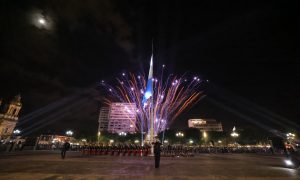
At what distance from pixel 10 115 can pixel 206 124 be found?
→ 118 m

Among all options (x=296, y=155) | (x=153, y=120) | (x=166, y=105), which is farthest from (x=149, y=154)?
(x=296, y=155)

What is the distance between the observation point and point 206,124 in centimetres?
13175

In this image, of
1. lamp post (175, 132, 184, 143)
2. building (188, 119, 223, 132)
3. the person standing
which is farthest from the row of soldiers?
building (188, 119, 223, 132)

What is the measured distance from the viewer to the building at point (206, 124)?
429ft

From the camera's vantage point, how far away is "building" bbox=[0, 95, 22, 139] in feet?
253

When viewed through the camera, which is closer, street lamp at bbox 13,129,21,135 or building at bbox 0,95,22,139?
building at bbox 0,95,22,139

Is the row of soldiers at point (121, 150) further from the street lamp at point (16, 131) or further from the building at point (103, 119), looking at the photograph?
the building at point (103, 119)

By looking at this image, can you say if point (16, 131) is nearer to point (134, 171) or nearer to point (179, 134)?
point (179, 134)

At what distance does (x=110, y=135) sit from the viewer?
101 m

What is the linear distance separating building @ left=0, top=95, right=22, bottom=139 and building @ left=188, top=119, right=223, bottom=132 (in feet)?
347

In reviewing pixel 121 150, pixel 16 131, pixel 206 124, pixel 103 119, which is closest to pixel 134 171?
pixel 121 150

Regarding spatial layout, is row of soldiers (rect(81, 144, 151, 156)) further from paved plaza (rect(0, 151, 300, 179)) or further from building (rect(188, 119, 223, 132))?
building (rect(188, 119, 223, 132))

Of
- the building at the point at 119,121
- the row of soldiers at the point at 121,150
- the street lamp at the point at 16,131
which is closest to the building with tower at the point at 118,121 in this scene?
the building at the point at 119,121

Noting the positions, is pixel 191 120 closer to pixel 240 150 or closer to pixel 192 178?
pixel 240 150
